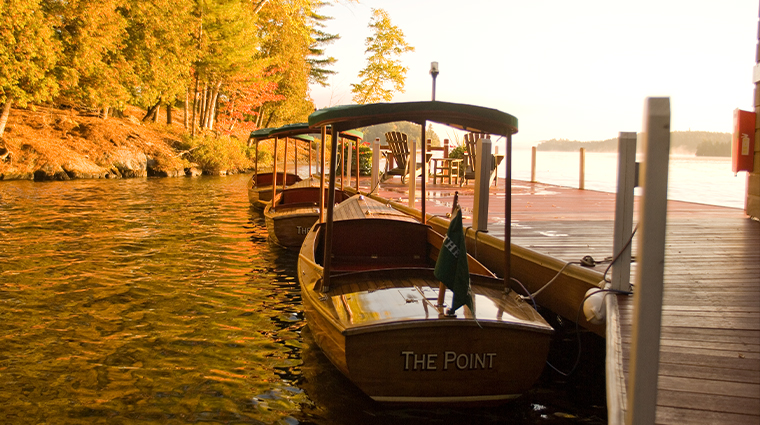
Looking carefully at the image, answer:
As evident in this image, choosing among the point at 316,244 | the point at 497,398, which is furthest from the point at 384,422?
the point at 316,244

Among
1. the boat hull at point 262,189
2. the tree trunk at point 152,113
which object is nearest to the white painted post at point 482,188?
the boat hull at point 262,189

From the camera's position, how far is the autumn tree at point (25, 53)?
18.8m

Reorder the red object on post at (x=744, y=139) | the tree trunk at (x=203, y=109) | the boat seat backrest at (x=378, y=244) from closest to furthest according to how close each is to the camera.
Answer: the boat seat backrest at (x=378, y=244)
the red object on post at (x=744, y=139)
the tree trunk at (x=203, y=109)

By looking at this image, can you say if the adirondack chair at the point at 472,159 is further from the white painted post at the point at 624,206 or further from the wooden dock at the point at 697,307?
the white painted post at the point at 624,206

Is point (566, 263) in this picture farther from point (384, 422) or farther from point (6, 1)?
point (6, 1)

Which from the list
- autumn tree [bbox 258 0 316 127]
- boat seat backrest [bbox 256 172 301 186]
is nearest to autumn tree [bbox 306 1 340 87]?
autumn tree [bbox 258 0 316 127]

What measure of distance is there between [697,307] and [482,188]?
3430 millimetres

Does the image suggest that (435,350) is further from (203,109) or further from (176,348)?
(203,109)

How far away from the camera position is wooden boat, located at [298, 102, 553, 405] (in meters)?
3.56

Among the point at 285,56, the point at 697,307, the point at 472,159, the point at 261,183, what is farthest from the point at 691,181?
the point at 285,56

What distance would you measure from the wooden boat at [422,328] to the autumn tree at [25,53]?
19.0 meters

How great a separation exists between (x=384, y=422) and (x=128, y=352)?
243 cm

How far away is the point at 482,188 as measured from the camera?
7102 mm

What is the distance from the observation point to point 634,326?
Answer: 197 cm
